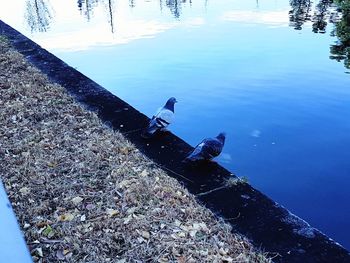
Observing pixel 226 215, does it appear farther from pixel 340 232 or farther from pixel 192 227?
pixel 340 232

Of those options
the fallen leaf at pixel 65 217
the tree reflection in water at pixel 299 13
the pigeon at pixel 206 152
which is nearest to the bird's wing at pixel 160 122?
the pigeon at pixel 206 152

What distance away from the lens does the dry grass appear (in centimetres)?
316

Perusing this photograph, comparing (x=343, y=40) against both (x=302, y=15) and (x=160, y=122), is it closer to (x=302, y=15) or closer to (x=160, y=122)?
(x=302, y=15)

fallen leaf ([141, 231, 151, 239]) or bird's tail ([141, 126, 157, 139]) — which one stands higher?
bird's tail ([141, 126, 157, 139])

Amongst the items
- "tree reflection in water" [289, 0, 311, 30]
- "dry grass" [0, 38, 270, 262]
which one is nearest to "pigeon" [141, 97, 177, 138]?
"dry grass" [0, 38, 270, 262]

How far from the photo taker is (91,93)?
6770 millimetres

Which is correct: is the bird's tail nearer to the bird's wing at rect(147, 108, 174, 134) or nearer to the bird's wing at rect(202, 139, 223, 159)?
the bird's wing at rect(147, 108, 174, 134)

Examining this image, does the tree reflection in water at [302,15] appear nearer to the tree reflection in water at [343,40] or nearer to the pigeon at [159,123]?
the tree reflection in water at [343,40]

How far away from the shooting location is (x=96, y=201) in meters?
3.79

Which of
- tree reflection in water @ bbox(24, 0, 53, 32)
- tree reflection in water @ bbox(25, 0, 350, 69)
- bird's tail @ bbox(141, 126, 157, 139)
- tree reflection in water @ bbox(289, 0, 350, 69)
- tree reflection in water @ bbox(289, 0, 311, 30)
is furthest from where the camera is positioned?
tree reflection in water @ bbox(24, 0, 53, 32)

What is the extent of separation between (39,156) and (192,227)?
2.10 metres

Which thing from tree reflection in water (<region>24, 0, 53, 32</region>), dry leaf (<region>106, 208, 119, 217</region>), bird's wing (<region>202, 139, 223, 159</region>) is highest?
tree reflection in water (<region>24, 0, 53, 32</region>)

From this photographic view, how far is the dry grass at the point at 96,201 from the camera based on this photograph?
3156mm

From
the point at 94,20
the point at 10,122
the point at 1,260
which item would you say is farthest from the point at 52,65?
the point at 94,20
